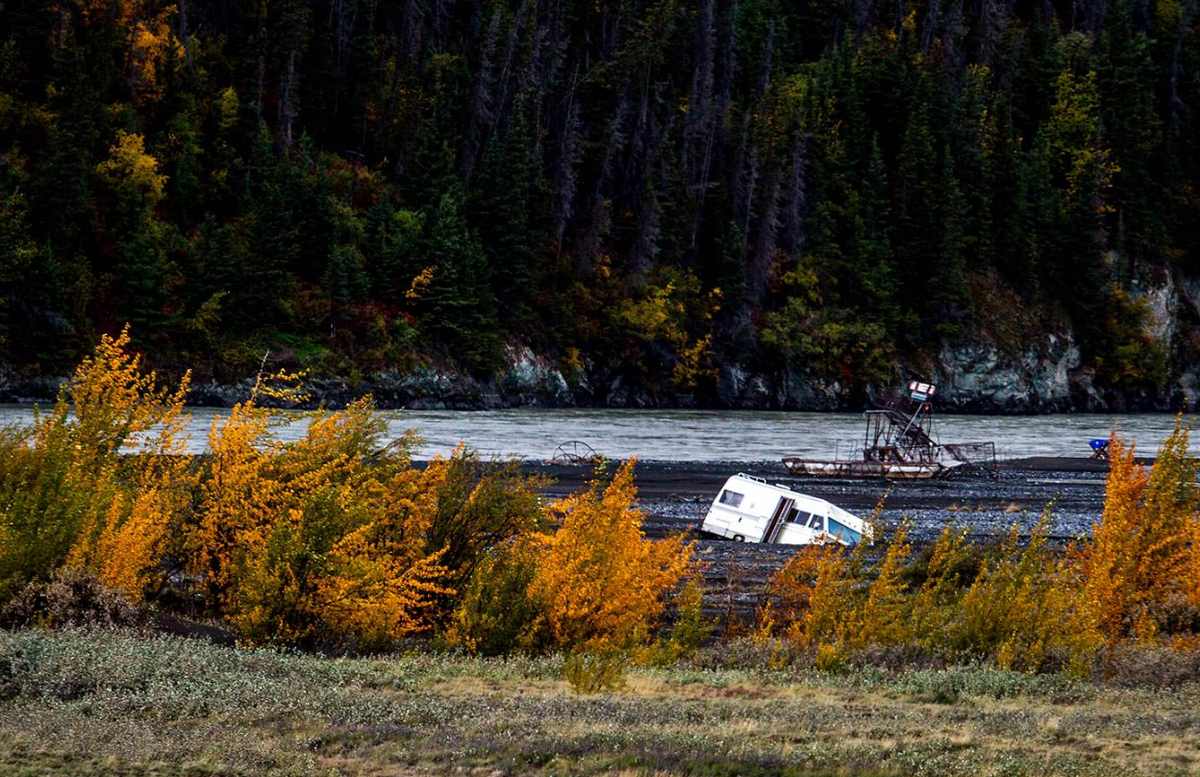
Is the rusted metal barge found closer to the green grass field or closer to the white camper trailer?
the white camper trailer

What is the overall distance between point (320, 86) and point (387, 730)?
8050 cm

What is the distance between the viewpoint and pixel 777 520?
34.6 m

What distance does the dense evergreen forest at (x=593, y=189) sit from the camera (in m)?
69.0

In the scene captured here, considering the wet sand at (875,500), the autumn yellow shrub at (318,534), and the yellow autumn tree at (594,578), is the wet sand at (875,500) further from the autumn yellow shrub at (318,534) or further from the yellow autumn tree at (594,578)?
the autumn yellow shrub at (318,534)

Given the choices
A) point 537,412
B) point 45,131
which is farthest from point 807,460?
point 45,131

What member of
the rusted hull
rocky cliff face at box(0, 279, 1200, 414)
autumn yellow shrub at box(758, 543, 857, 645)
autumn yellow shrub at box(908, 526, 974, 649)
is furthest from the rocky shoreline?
autumn yellow shrub at box(908, 526, 974, 649)

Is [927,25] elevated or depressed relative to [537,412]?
elevated

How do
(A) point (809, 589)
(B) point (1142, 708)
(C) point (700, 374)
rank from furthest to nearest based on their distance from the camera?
(C) point (700, 374), (A) point (809, 589), (B) point (1142, 708)

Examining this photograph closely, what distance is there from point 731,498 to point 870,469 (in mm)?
17637

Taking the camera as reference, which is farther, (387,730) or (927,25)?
(927,25)

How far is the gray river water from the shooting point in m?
53.3

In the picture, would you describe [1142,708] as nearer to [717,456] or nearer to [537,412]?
[717,456]

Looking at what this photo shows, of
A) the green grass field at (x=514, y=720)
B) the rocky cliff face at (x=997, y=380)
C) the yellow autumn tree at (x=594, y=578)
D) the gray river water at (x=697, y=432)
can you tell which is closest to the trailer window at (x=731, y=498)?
the gray river water at (x=697, y=432)

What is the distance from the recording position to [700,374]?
8506 cm
